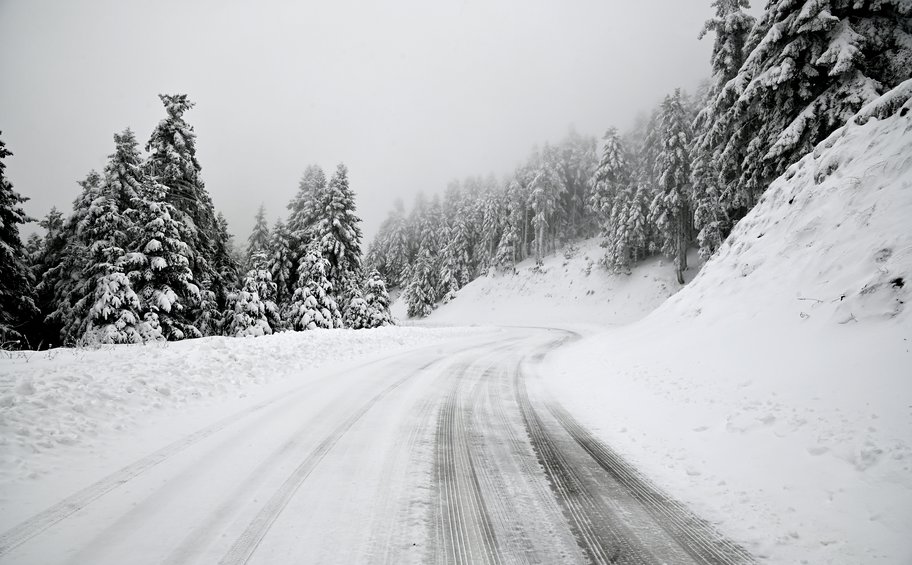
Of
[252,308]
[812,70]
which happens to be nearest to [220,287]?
[252,308]

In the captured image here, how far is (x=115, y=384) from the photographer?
5648 millimetres

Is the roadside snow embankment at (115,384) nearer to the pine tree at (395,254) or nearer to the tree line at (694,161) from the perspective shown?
the tree line at (694,161)

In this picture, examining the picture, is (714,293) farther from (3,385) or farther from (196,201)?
(196,201)

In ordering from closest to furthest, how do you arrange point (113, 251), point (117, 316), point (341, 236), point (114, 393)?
point (114, 393), point (117, 316), point (113, 251), point (341, 236)

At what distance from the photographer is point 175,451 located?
163 inches

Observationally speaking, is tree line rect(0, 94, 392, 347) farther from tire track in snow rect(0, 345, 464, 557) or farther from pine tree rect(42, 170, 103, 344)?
tire track in snow rect(0, 345, 464, 557)

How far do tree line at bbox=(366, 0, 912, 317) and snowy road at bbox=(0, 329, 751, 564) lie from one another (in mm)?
14030

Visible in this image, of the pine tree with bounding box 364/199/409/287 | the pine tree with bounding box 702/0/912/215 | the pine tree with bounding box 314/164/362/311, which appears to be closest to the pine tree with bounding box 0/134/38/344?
the pine tree with bounding box 314/164/362/311

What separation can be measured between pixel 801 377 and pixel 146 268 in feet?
65.5

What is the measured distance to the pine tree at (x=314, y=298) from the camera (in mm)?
21266

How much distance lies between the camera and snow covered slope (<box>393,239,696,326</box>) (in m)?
33.6

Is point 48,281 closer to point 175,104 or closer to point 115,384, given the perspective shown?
point 175,104

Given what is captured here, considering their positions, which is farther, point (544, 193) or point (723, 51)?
point (544, 193)

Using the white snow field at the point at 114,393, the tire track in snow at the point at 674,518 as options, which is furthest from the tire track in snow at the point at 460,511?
the white snow field at the point at 114,393
